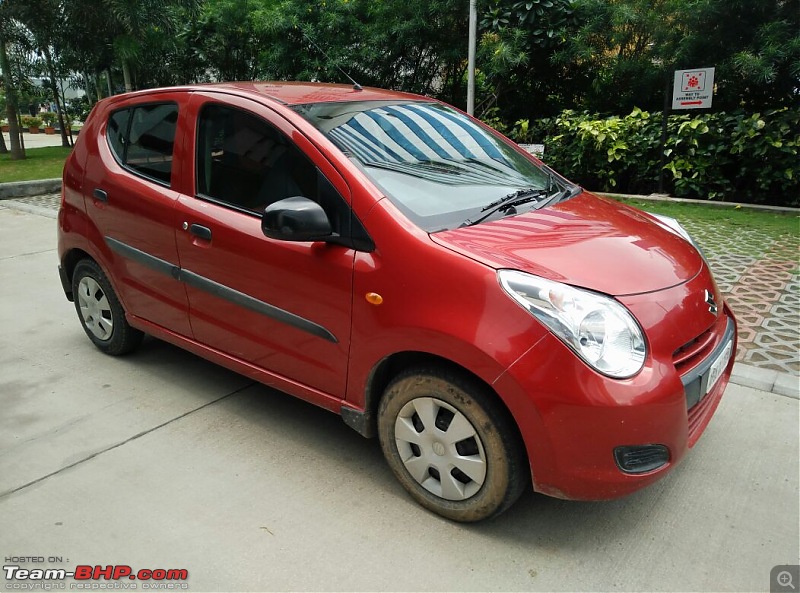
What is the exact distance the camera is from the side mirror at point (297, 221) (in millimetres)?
2504

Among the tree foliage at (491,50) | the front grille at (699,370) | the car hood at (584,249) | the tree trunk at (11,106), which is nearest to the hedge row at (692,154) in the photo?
the tree foliage at (491,50)

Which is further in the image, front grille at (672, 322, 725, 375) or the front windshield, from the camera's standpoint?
the front windshield

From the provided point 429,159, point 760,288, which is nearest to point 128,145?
point 429,159

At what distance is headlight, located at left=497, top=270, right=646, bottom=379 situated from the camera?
2.12 metres

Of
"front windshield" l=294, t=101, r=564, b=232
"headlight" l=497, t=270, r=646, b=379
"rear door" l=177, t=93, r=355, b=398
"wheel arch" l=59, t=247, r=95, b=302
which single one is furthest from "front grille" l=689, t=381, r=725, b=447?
"wheel arch" l=59, t=247, r=95, b=302

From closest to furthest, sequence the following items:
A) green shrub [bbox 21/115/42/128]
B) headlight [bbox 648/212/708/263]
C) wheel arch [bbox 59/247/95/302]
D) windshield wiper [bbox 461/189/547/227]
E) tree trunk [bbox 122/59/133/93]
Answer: windshield wiper [bbox 461/189/547/227] < headlight [bbox 648/212/708/263] < wheel arch [bbox 59/247/95/302] < tree trunk [bbox 122/59/133/93] < green shrub [bbox 21/115/42/128]

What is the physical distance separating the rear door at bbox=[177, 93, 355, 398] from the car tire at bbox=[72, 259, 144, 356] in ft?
2.92

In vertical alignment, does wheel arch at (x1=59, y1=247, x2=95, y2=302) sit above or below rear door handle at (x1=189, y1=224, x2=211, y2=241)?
below

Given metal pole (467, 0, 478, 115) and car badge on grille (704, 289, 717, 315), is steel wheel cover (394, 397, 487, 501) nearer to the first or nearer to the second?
car badge on grille (704, 289, 717, 315)

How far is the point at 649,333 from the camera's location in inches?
86.3

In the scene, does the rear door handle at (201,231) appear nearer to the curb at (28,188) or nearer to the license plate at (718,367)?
the license plate at (718,367)

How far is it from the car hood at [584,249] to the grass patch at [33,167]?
10.5m

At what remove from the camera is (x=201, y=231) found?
3.09 m

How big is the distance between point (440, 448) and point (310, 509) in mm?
Answer: 628
